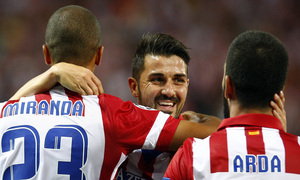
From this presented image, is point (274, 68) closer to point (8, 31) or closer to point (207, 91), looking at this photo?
point (207, 91)

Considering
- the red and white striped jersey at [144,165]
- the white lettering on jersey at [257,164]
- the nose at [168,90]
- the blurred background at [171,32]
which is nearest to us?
the white lettering on jersey at [257,164]

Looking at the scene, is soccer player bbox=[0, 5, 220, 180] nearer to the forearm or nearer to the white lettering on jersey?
the forearm

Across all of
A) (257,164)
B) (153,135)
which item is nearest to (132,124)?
(153,135)

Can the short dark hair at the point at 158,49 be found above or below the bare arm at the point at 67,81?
above

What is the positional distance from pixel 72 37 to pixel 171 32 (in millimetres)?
5287

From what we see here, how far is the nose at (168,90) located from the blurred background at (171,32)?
12.5 feet

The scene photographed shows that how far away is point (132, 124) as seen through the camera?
84.5 inches

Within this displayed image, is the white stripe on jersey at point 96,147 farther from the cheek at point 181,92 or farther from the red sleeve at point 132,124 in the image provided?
the cheek at point 181,92

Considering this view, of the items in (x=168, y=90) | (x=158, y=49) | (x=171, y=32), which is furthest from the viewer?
(x=171, y=32)

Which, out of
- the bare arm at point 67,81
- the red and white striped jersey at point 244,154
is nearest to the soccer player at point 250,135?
A: the red and white striped jersey at point 244,154

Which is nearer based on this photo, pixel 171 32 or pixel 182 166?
pixel 182 166

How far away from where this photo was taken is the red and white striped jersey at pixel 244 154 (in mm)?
1708

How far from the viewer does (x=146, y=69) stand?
10.3ft

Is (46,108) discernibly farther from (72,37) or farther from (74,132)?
(72,37)
